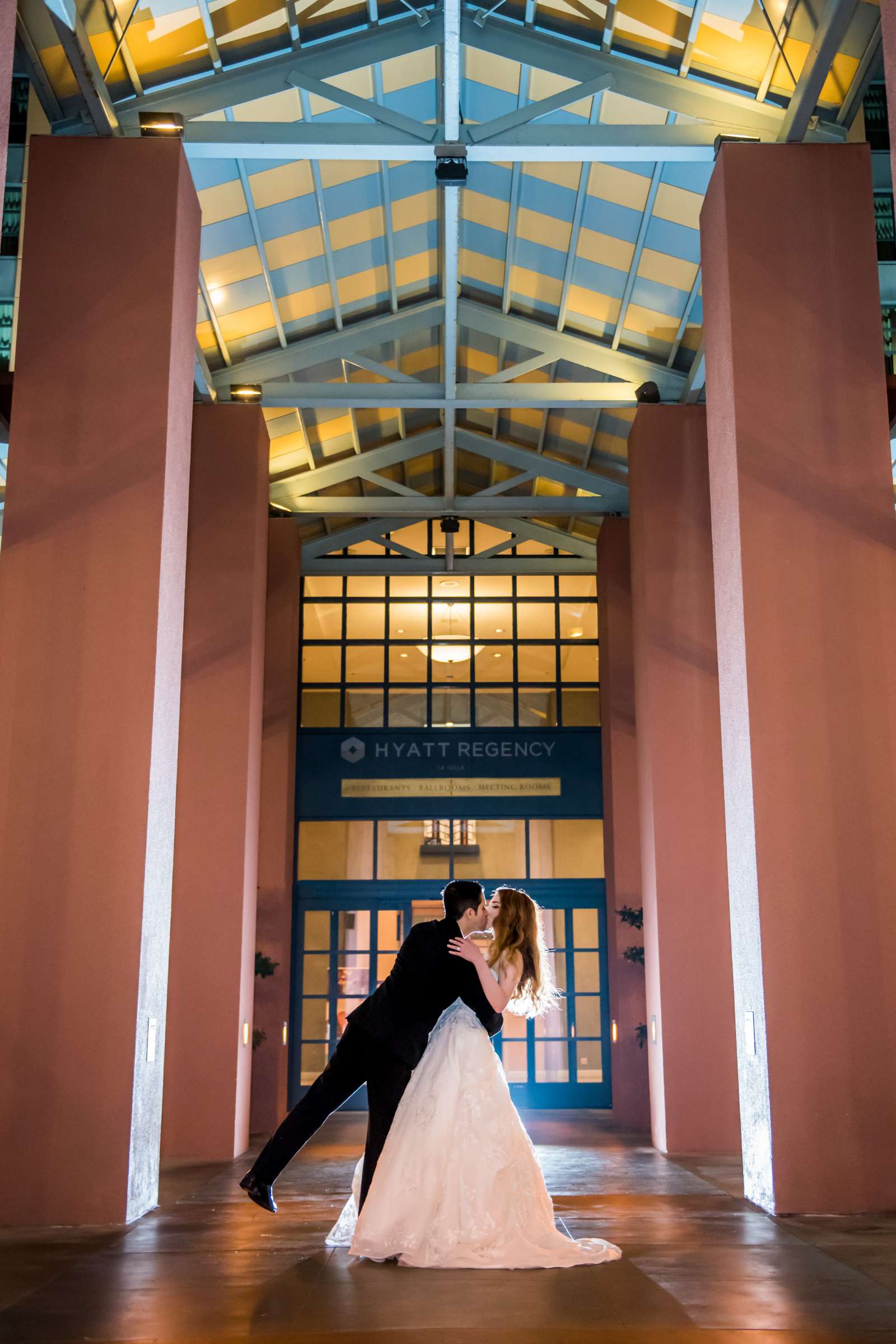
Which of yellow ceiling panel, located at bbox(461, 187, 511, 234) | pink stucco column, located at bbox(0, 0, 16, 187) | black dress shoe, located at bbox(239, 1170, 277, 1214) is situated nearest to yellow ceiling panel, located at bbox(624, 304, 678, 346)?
yellow ceiling panel, located at bbox(461, 187, 511, 234)

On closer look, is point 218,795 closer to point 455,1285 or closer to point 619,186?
point 619,186

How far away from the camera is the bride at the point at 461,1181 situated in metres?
4.79

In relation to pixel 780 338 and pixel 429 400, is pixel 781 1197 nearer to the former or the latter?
pixel 780 338

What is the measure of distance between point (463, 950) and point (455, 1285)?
1301 millimetres

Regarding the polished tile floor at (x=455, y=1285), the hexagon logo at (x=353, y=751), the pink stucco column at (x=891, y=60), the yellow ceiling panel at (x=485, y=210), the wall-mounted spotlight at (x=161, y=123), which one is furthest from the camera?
the hexagon logo at (x=353, y=751)

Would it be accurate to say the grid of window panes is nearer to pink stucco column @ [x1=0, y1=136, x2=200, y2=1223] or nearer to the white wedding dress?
pink stucco column @ [x1=0, y1=136, x2=200, y2=1223]

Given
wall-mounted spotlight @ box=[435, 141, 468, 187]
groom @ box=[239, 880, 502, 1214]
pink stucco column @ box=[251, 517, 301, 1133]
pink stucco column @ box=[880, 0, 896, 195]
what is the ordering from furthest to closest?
pink stucco column @ box=[251, 517, 301, 1133], wall-mounted spotlight @ box=[435, 141, 468, 187], groom @ box=[239, 880, 502, 1214], pink stucco column @ box=[880, 0, 896, 195]

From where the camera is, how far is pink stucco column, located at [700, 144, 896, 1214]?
6344 millimetres

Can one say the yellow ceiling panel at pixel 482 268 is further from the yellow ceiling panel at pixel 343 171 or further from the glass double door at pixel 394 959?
the glass double door at pixel 394 959

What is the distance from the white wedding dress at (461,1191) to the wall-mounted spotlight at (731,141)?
18.6 feet

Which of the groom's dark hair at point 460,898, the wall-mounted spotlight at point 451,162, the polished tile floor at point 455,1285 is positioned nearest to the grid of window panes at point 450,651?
the wall-mounted spotlight at point 451,162

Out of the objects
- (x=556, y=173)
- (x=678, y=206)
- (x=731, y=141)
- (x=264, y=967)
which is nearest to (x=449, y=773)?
A: (x=264, y=967)

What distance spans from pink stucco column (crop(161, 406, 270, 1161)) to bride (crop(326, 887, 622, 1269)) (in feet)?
15.6

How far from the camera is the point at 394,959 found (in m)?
14.3
